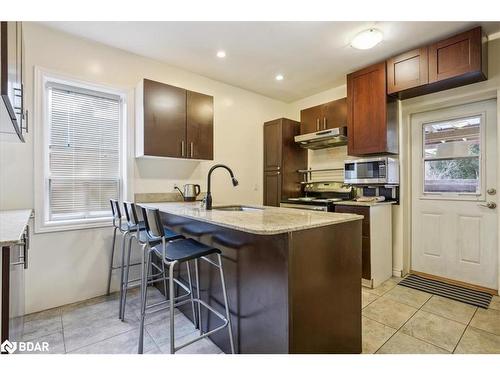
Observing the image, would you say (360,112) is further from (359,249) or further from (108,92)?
(108,92)

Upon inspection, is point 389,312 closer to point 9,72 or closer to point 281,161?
point 281,161

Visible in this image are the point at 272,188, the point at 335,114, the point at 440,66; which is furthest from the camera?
the point at 272,188

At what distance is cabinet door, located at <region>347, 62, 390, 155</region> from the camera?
3.00m

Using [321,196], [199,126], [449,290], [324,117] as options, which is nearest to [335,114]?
[324,117]

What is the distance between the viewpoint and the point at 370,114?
10.2ft

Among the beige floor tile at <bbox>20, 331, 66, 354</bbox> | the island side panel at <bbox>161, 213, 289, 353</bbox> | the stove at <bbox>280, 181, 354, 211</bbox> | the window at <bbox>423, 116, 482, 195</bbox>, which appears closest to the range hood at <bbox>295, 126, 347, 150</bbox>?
the stove at <bbox>280, 181, 354, 211</bbox>

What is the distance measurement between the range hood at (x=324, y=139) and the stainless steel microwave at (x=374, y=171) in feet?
1.36

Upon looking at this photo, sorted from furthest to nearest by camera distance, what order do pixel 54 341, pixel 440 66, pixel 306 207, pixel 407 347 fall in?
pixel 306 207
pixel 440 66
pixel 54 341
pixel 407 347

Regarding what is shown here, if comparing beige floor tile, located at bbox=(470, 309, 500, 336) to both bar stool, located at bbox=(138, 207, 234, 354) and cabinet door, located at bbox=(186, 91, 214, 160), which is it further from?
cabinet door, located at bbox=(186, 91, 214, 160)

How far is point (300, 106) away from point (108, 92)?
3.03 meters

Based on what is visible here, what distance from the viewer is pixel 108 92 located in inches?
110

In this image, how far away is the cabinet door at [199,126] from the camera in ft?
10.2

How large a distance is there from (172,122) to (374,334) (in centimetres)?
284
